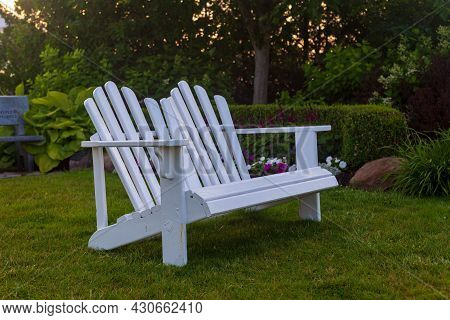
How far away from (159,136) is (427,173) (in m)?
2.42

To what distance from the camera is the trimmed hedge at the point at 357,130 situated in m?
5.36

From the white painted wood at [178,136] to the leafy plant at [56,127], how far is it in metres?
3.28

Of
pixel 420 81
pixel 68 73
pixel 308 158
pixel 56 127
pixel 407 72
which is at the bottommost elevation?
pixel 308 158

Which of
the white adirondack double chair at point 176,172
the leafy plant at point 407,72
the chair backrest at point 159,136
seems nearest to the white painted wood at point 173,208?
the white adirondack double chair at point 176,172

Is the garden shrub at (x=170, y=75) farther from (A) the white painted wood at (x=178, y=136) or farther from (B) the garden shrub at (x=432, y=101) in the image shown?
(A) the white painted wood at (x=178, y=136)

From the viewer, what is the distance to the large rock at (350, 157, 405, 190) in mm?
4898

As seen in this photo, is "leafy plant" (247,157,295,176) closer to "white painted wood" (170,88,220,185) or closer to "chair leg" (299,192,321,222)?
"chair leg" (299,192,321,222)

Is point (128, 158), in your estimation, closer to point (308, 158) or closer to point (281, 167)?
point (308, 158)

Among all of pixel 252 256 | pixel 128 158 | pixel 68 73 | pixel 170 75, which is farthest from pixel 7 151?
pixel 252 256

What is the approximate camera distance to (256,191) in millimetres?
3035

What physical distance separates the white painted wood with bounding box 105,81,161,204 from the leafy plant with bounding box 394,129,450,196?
2.36 m

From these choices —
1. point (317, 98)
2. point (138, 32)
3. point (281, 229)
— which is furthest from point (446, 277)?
point (138, 32)

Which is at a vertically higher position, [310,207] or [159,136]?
[159,136]

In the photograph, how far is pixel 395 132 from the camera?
545 centimetres
